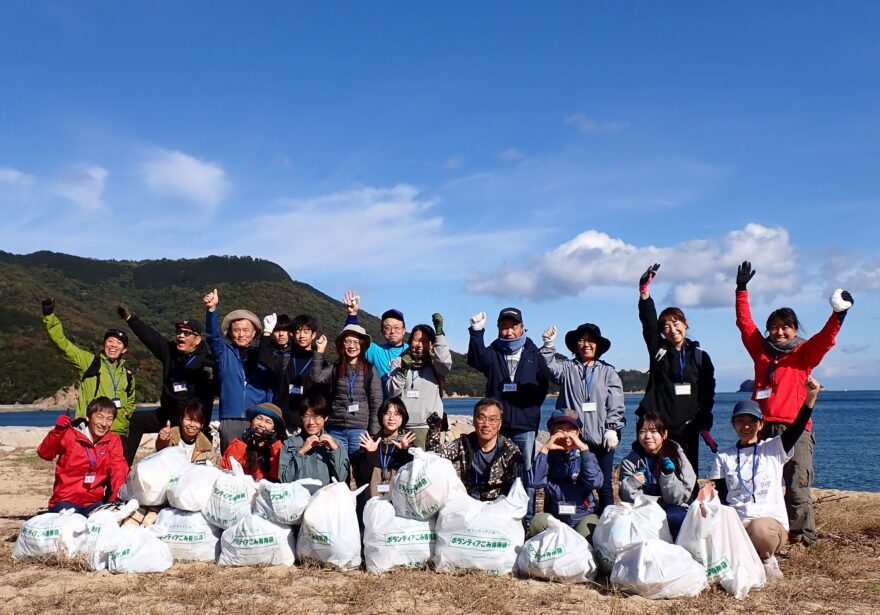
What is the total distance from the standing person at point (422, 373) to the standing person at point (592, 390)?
0.93 meters

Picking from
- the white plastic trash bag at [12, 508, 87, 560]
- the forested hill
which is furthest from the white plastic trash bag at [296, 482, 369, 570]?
the forested hill

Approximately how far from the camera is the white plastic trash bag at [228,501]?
4996mm

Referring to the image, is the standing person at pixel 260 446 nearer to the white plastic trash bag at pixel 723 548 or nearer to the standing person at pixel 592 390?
the standing person at pixel 592 390

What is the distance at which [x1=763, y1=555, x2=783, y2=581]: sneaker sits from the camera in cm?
453

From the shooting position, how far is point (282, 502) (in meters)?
4.77

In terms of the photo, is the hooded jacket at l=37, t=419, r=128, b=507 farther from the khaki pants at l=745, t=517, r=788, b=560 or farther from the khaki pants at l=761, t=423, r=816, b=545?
the khaki pants at l=761, t=423, r=816, b=545

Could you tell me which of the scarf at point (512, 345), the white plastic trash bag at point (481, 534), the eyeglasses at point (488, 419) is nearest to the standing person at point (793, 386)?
the scarf at point (512, 345)

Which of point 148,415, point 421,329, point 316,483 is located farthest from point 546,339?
point 148,415

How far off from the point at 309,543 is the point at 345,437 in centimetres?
126

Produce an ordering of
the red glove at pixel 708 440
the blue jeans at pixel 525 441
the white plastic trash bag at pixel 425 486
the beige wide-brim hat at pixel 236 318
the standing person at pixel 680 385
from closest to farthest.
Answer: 1. the white plastic trash bag at pixel 425 486
2. the red glove at pixel 708 440
3. the standing person at pixel 680 385
4. the blue jeans at pixel 525 441
5. the beige wide-brim hat at pixel 236 318

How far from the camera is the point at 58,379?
72000mm

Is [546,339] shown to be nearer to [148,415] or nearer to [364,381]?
[364,381]

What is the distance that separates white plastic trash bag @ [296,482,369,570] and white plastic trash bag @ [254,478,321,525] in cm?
9

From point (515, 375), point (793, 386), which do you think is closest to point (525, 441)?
point (515, 375)
